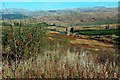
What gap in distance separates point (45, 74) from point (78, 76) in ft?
2.90

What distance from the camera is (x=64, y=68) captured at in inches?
314

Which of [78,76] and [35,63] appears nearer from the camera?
[78,76]

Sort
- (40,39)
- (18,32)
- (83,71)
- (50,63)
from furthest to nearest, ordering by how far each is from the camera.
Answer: (40,39) < (18,32) < (50,63) < (83,71)

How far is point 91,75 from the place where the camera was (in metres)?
7.39

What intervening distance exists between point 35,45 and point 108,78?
6719 mm

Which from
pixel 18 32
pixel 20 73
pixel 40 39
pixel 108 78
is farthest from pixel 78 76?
pixel 40 39

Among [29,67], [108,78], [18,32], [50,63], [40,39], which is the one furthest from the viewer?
[40,39]

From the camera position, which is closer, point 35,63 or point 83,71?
point 83,71

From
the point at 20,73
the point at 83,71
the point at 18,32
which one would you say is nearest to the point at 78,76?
the point at 83,71

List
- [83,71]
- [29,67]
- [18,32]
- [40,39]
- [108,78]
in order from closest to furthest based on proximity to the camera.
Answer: [108,78], [83,71], [29,67], [18,32], [40,39]

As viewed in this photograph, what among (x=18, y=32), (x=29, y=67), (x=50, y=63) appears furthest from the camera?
(x=18, y=32)

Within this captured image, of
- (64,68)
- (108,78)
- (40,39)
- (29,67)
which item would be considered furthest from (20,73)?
(40,39)

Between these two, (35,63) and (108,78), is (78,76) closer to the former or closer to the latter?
(108,78)

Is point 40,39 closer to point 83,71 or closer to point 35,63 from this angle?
point 35,63
